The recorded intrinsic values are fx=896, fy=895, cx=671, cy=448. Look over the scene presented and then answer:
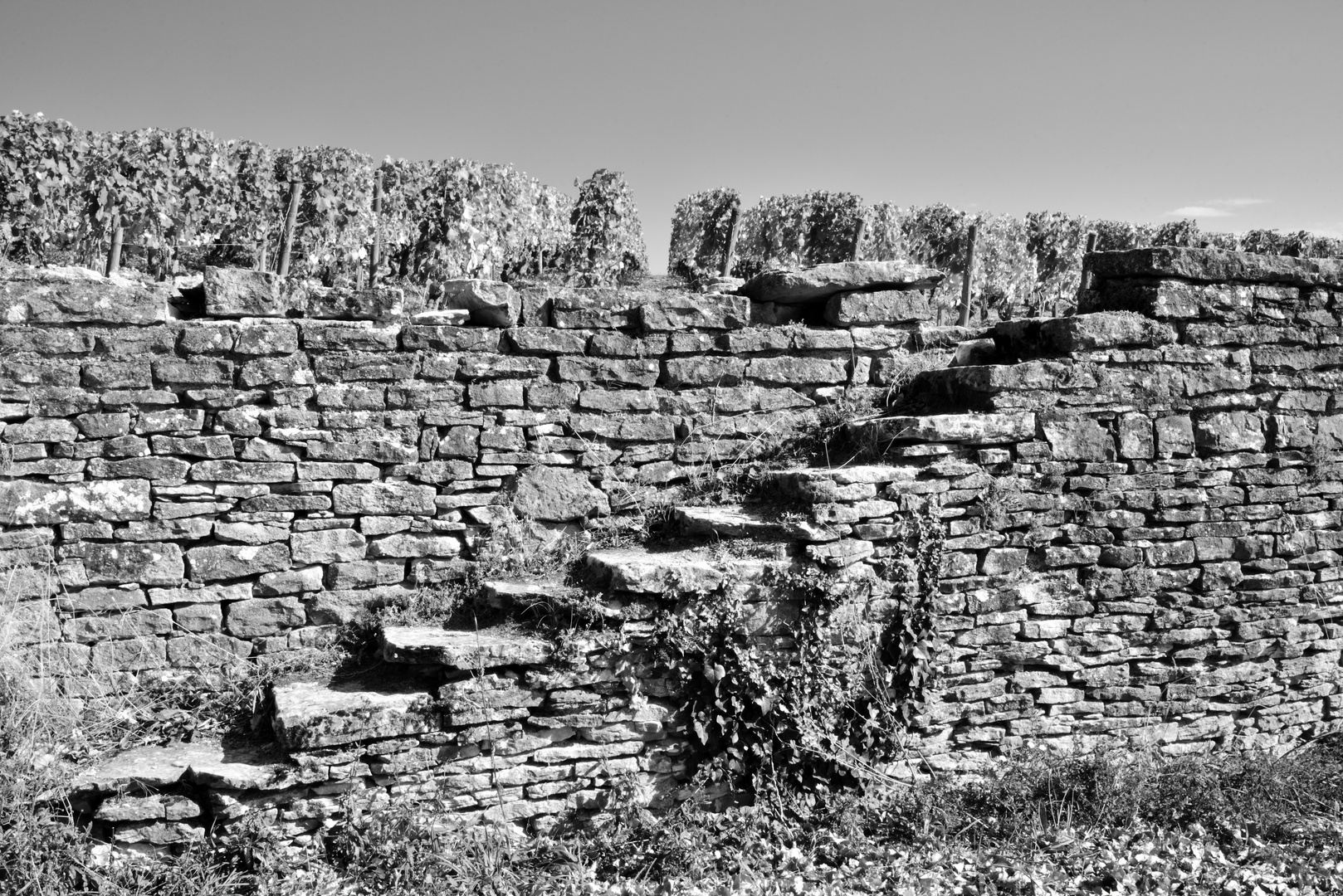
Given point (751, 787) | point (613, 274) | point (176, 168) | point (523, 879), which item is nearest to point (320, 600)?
point (523, 879)

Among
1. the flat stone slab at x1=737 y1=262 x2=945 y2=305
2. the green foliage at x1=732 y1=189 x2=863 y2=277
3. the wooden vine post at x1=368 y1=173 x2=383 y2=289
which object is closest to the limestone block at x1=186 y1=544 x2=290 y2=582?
the flat stone slab at x1=737 y1=262 x2=945 y2=305

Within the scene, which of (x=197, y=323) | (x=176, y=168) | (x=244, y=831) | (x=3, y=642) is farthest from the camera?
(x=176, y=168)

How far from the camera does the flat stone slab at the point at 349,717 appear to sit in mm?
3730

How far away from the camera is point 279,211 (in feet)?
39.2

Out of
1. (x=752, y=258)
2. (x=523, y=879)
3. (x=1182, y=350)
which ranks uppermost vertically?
(x=752, y=258)

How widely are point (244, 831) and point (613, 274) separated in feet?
38.1

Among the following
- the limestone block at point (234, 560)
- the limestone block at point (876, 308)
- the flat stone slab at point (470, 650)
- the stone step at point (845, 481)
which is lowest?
the flat stone slab at point (470, 650)

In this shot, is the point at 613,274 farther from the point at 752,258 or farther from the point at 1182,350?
the point at 1182,350

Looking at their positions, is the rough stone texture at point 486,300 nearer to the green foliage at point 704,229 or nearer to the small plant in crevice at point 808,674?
the small plant in crevice at point 808,674

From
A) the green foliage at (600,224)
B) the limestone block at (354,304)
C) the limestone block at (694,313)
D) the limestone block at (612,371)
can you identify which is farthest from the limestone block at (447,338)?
the green foliage at (600,224)

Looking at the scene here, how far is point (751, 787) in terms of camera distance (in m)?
4.20

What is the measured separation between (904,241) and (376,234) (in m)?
10.5

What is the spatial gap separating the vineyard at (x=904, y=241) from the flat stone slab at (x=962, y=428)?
1081 cm

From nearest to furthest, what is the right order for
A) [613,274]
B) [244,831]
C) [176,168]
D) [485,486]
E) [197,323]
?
[244,831] < [197,323] < [485,486] < [176,168] < [613,274]
